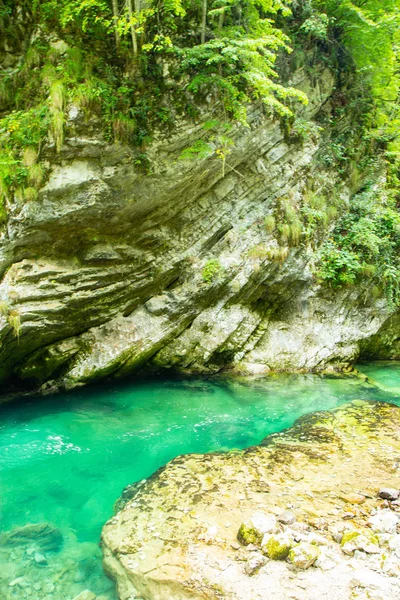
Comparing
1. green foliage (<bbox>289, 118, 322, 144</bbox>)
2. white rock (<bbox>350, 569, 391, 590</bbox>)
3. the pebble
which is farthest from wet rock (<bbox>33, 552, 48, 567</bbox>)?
green foliage (<bbox>289, 118, 322, 144</bbox>)

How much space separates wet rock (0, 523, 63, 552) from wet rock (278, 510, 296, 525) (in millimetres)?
2806

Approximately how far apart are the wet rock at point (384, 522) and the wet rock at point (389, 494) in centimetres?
36

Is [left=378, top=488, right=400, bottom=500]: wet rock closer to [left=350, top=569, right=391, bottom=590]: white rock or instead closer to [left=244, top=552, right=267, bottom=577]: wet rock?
[left=350, top=569, right=391, bottom=590]: white rock

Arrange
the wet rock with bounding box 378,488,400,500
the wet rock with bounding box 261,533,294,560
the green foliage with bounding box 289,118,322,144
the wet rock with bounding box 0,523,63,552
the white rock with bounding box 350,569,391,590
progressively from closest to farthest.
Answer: the white rock with bounding box 350,569,391,590, the wet rock with bounding box 261,533,294,560, the wet rock with bounding box 0,523,63,552, the wet rock with bounding box 378,488,400,500, the green foliage with bounding box 289,118,322,144

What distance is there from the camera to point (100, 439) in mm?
7523

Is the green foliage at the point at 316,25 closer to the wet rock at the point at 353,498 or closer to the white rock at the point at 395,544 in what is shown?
the wet rock at the point at 353,498

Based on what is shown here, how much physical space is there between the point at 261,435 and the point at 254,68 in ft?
25.2

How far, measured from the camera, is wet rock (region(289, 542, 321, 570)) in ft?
12.6

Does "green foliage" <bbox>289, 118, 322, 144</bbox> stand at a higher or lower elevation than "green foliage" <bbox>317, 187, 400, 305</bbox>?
higher

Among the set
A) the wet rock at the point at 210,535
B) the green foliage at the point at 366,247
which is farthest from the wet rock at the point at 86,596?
the green foliage at the point at 366,247

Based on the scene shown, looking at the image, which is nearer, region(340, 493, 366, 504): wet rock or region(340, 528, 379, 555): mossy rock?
region(340, 528, 379, 555): mossy rock

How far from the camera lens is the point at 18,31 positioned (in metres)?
8.08

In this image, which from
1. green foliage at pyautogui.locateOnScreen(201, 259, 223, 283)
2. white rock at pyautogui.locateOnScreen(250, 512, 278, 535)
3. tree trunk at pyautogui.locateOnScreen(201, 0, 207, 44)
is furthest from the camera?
green foliage at pyautogui.locateOnScreen(201, 259, 223, 283)

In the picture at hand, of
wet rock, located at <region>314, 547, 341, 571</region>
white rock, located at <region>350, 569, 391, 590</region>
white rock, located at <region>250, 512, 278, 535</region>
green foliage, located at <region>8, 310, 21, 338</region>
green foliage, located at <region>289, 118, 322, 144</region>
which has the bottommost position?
wet rock, located at <region>314, 547, 341, 571</region>
